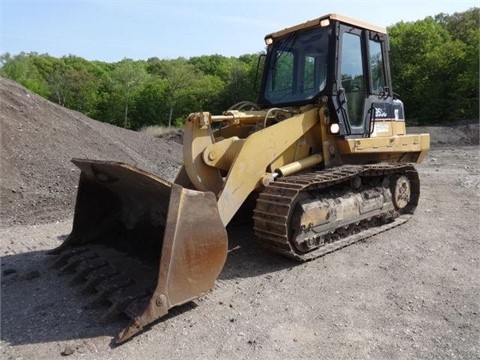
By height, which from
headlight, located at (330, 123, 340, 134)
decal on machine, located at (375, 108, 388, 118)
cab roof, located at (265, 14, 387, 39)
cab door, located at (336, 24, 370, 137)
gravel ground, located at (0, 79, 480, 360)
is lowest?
gravel ground, located at (0, 79, 480, 360)

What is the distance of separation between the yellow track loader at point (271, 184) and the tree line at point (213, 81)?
11226 mm

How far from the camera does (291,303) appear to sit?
3801mm

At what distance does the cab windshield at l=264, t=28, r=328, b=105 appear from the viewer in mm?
5484

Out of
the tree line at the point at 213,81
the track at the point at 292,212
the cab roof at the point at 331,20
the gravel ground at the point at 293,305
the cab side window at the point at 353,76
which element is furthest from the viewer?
the tree line at the point at 213,81

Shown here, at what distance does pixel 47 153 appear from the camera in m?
10.1

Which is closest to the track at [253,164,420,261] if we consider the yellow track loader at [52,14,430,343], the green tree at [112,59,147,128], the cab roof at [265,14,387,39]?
the yellow track loader at [52,14,430,343]

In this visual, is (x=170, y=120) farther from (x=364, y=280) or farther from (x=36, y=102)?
(x=364, y=280)

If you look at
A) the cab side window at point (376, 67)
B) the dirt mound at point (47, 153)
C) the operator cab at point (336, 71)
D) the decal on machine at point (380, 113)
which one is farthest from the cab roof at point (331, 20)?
the dirt mound at point (47, 153)

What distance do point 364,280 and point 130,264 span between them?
7.46 ft

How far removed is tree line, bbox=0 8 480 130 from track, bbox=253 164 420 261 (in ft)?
39.2

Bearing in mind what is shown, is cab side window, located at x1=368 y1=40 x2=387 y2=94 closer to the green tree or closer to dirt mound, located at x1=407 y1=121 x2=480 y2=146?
dirt mound, located at x1=407 y1=121 x2=480 y2=146

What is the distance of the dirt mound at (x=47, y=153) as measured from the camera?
790cm

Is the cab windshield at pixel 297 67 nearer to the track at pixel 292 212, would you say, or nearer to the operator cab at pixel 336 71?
the operator cab at pixel 336 71

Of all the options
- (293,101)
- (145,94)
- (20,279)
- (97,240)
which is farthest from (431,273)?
(145,94)
